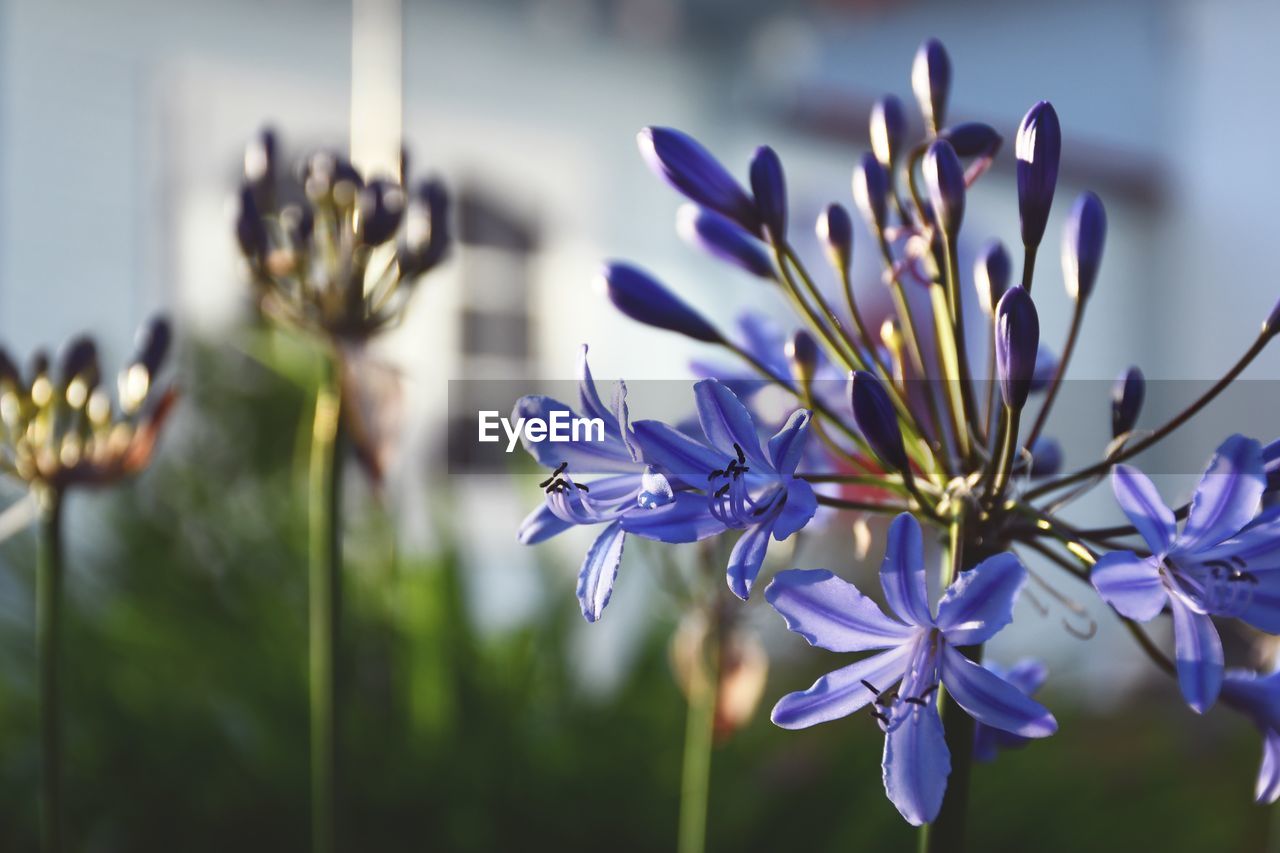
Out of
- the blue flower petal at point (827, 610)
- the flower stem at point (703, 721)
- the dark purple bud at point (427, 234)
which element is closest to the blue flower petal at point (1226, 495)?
the blue flower petal at point (827, 610)

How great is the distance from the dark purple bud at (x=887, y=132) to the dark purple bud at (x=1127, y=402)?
0.13 metres

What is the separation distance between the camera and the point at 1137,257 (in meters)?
7.28

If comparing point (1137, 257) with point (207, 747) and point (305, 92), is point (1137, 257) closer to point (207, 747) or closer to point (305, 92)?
point (305, 92)

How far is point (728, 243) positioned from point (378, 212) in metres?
0.26

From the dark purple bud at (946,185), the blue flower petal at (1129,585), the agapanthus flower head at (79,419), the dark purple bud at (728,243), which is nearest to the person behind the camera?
the blue flower petal at (1129,585)

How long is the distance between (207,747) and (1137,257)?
6963 millimetres

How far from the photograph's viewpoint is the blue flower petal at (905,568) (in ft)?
1.25

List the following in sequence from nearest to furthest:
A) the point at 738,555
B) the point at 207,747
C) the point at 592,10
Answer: the point at 738,555
the point at 207,747
the point at 592,10

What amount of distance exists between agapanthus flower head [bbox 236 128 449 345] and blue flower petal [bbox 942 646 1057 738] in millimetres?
472

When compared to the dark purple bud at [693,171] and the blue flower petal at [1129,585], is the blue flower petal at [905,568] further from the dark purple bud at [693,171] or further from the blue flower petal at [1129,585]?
the dark purple bud at [693,171]

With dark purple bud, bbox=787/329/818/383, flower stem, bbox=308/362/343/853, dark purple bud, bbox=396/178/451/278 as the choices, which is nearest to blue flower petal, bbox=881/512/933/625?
dark purple bud, bbox=787/329/818/383

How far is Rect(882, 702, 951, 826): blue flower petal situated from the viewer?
37 centimetres

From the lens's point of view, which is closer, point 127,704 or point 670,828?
point 670,828

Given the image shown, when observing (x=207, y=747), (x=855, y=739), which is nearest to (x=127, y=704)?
(x=207, y=747)
